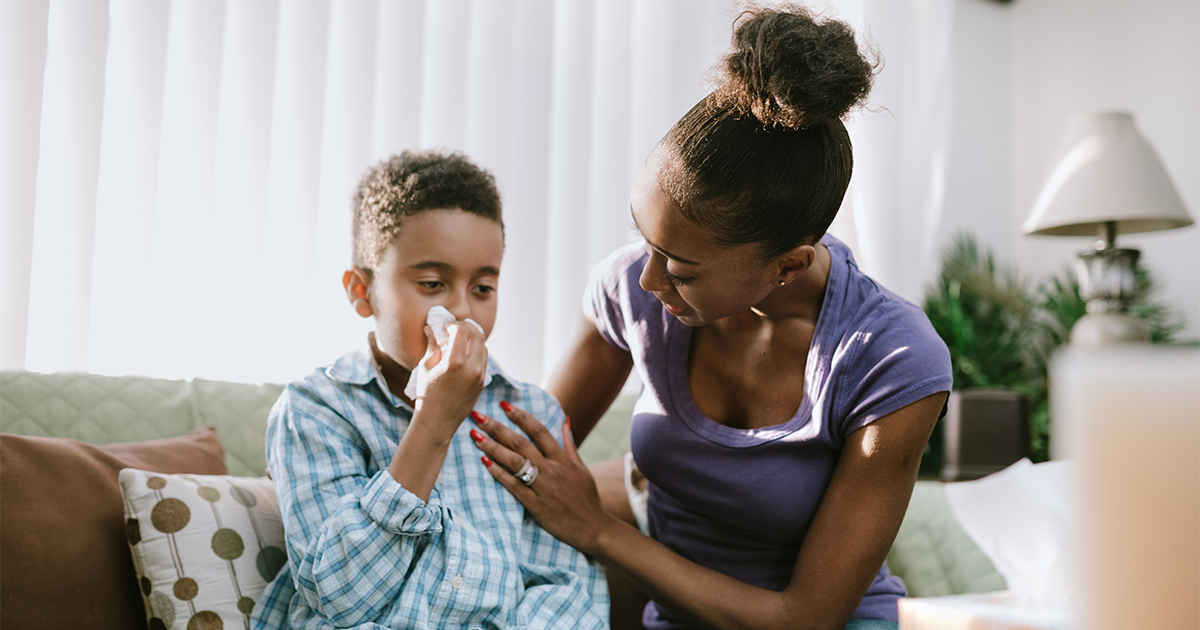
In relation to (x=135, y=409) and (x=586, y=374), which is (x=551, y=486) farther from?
(x=135, y=409)

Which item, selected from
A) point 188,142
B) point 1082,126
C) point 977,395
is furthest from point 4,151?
point 1082,126

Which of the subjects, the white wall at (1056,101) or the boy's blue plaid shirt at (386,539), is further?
the white wall at (1056,101)

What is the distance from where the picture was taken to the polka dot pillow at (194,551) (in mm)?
1071

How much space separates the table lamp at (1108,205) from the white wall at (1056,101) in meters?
0.69

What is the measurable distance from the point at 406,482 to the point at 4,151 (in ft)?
4.46

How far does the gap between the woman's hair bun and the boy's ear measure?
618mm

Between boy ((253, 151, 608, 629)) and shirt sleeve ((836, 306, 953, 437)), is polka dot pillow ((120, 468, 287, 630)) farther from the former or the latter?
shirt sleeve ((836, 306, 953, 437))

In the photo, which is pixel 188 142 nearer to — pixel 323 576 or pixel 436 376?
pixel 436 376

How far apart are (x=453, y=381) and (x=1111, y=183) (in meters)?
2.22

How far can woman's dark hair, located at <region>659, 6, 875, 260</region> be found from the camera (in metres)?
0.95

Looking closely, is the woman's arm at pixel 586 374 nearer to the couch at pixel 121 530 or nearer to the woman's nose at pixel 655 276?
the woman's nose at pixel 655 276

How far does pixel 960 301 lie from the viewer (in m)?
3.16

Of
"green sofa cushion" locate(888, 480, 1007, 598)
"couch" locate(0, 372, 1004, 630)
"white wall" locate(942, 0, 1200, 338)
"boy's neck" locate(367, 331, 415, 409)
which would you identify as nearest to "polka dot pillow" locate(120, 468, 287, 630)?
"couch" locate(0, 372, 1004, 630)

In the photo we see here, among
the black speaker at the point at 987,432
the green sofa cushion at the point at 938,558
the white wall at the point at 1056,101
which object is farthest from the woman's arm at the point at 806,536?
the white wall at the point at 1056,101
